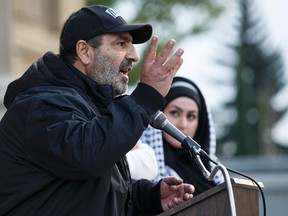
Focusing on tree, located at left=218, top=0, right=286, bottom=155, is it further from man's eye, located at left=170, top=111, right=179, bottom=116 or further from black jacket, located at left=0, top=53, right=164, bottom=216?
black jacket, located at left=0, top=53, right=164, bottom=216

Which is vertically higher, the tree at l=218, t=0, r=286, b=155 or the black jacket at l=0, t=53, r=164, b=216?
the black jacket at l=0, t=53, r=164, b=216

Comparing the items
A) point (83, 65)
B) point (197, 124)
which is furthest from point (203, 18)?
point (83, 65)

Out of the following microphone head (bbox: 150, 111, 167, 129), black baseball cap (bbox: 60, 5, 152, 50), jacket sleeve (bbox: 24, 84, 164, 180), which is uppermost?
black baseball cap (bbox: 60, 5, 152, 50)

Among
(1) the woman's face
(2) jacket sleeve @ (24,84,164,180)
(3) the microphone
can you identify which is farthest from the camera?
(1) the woman's face

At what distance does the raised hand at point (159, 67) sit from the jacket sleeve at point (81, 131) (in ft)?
0.11

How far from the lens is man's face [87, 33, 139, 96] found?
4773 mm

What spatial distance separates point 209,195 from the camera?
443 cm

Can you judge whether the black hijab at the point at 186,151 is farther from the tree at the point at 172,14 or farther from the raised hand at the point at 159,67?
the tree at the point at 172,14

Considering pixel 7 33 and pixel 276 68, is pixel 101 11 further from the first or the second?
pixel 276 68

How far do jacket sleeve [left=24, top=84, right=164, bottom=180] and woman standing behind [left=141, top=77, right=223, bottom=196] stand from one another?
1.85 meters

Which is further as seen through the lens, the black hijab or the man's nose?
the black hijab

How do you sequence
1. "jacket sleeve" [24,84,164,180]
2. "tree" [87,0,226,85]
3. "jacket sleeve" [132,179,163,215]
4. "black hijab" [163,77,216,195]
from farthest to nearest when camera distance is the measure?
1. "tree" [87,0,226,85]
2. "black hijab" [163,77,216,195]
3. "jacket sleeve" [132,179,163,215]
4. "jacket sleeve" [24,84,164,180]

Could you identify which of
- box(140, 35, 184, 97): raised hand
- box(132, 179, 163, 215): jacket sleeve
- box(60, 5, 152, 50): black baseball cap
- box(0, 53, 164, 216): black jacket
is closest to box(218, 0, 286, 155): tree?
box(132, 179, 163, 215): jacket sleeve

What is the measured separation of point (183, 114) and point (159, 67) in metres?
2.26
